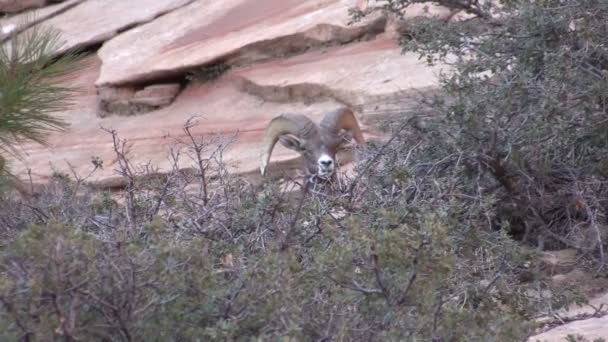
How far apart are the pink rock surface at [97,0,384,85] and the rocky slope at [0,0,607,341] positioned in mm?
15

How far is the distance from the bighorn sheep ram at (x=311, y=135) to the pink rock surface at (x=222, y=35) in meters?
1.87

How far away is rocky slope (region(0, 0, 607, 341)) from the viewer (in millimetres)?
14070

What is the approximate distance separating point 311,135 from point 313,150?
0.20 m

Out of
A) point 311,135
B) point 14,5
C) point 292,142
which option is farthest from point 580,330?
point 14,5

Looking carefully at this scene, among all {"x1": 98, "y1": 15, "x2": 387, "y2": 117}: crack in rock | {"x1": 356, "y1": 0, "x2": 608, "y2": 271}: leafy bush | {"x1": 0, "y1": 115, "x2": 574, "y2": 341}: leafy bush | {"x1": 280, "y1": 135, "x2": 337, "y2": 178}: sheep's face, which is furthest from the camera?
{"x1": 98, "y1": 15, "x2": 387, "y2": 117}: crack in rock

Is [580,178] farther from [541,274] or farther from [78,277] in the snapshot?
[78,277]

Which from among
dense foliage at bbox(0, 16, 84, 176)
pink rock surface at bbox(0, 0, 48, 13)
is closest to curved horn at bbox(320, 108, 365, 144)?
dense foliage at bbox(0, 16, 84, 176)

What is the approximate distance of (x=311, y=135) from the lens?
44.1 ft

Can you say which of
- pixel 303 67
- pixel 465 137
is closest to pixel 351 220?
pixel 465 137

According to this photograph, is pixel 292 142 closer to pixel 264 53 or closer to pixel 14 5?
pixel 264 53

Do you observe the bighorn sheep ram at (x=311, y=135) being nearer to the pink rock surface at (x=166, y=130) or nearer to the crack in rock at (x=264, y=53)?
the pink rock surface at (x=166, y=130)

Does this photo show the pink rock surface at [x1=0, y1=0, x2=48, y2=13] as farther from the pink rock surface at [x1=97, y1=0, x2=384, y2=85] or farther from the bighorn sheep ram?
the bighorn sheep ram

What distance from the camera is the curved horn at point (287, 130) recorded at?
44.1ft

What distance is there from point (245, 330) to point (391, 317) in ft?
1.80
